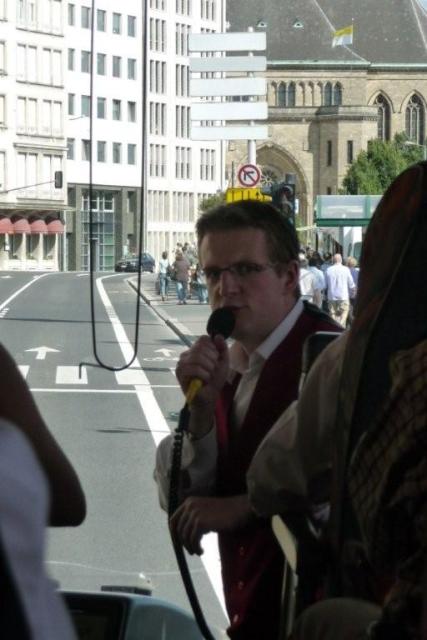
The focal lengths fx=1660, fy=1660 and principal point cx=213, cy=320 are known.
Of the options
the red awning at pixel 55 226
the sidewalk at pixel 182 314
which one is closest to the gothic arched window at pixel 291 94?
the red awning at pixel 55 226

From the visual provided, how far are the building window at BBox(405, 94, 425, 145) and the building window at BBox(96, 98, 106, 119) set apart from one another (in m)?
140

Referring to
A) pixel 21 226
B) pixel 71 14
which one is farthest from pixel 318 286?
pixel 21 226

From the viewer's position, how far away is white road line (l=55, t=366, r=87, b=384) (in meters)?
25.1

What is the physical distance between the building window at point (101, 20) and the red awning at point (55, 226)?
Answer: 4169 inches

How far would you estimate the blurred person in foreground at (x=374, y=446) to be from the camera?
1.75m

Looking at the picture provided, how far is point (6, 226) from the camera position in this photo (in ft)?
353

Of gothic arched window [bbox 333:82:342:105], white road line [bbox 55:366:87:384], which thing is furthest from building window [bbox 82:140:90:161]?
gothic arched window [bbox 333:82:342:105]

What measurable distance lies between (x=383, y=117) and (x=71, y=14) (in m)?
146

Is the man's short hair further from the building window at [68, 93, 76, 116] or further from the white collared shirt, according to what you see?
the building window at [68, 93, 76, 116]

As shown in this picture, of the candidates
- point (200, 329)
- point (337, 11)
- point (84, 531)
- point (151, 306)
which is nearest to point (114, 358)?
point (200, 329)

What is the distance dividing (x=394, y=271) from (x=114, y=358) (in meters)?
28.2

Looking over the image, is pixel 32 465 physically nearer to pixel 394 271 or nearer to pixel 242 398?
pixel 394 271

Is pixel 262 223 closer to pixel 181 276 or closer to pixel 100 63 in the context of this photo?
pixel 100 63

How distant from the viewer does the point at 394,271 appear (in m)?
→ 2.24
